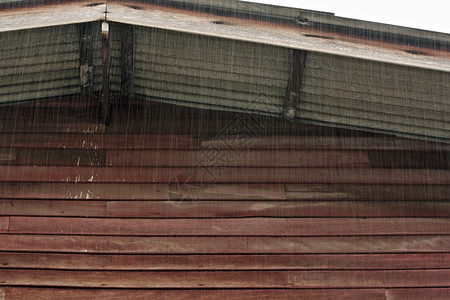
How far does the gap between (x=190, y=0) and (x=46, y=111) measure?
6.03 ft

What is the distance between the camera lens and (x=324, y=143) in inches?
245

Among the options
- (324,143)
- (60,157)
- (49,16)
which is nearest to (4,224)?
(60,157)

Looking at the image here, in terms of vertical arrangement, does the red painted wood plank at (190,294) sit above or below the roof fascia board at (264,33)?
below

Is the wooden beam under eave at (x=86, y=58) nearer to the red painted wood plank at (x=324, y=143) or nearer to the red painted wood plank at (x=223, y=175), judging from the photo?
the red painted wood plank at (x=223, y=175)

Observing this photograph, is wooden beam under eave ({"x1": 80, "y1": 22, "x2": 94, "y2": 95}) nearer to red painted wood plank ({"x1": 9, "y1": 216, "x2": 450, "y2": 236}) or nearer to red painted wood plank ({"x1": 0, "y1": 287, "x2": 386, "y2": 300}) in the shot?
red painted wood plank ({"x1": 9, "y1": 216, "x2": 450, "y2": 236})

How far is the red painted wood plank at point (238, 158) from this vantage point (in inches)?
237

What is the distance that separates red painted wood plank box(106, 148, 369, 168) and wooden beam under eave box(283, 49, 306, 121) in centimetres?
46

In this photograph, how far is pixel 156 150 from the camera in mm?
6066

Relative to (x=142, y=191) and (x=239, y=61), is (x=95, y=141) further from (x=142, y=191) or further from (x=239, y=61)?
(x=239, y=61)

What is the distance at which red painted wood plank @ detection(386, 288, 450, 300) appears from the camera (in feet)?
18.4

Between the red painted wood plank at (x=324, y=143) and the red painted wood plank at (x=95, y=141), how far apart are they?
0.28m

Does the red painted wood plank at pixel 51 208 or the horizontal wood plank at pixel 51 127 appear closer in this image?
the red painted wood plank at pixel 51 208

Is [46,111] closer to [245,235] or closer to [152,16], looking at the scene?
[152,16]

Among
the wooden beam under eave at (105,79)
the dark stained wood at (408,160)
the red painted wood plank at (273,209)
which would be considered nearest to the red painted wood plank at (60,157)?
the wooden beam under eave at (105,79)
